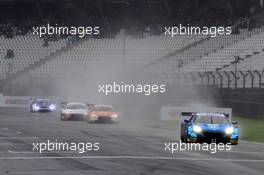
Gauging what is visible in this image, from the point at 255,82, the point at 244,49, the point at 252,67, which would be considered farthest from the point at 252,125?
the point at 244,49

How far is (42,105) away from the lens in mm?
63562

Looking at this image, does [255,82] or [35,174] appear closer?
[35,174]

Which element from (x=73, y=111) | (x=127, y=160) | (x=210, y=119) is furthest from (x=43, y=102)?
(x=127, y=160)

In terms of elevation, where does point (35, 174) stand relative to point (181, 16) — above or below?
below

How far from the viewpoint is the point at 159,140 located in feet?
95.6

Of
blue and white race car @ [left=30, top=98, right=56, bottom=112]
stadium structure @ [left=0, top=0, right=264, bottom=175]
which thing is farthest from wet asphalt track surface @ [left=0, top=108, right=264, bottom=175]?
blue and white race car @ [left=30, top=98, right=56, bottom=112]

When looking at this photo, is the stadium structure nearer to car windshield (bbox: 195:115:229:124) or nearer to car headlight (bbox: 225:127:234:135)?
car windshield (bbox: 195:115:229:124)

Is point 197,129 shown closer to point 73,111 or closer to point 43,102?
point 73,111

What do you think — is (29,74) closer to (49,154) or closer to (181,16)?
(181,16)

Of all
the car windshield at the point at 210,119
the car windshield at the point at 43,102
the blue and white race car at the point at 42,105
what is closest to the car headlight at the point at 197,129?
the car windshield at the point at 210,119

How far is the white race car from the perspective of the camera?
47875 millimetres

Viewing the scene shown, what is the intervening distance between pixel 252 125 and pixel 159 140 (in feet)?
38.7

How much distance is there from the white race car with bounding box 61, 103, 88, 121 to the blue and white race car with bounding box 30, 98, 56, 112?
14738mm

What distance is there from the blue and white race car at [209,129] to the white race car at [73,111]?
23.2 metres
